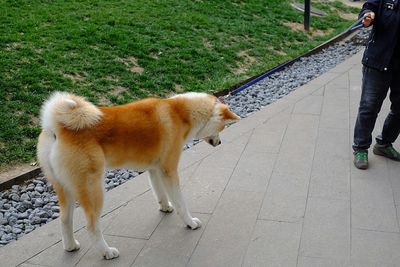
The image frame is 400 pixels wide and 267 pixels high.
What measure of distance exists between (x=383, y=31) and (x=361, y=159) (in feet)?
4.49

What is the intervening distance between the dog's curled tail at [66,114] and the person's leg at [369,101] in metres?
2.94

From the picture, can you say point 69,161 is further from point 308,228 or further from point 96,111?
point 308,228

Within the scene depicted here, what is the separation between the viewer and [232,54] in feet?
31.0

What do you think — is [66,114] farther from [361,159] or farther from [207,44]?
[207,44]

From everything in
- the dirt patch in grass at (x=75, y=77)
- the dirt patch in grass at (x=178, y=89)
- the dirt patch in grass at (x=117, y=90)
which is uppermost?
the dirt patch in grass at (x=75, y=77)

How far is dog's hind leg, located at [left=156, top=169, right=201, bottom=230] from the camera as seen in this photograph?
3943 millimetres

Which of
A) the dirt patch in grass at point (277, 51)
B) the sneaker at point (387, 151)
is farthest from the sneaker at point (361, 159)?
the dirt patch in grass at point (277, 51)

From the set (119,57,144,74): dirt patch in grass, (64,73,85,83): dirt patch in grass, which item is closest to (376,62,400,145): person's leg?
(119,57,144,74): dirt patch in grass

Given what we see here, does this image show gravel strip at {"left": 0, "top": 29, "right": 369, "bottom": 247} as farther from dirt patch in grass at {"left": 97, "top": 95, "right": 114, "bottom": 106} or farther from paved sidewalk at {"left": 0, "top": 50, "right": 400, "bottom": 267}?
dirt patch in grass at {"left": 97, "top": 95, "right": 114, "bottom": 106}

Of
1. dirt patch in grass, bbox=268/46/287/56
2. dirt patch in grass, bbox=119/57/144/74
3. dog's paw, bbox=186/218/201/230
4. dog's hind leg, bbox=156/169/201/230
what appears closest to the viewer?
dog's hind leg, bbox=156/169/201/230

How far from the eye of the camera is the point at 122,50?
826cm

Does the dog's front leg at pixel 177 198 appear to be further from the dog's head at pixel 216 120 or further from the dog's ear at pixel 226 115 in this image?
the dog's ear at pixel 226 115

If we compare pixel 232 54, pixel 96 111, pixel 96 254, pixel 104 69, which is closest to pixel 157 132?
pixel 96 111

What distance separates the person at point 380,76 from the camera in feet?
15.2
